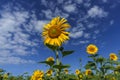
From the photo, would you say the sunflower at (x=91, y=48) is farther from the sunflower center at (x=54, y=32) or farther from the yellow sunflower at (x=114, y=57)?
the sunflower center at (x=54, y=32)

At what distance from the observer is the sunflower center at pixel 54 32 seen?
7.43 m

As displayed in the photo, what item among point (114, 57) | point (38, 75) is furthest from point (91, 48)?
point (38, 75)

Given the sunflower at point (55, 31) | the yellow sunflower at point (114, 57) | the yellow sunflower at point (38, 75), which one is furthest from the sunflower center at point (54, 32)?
the yellow sunflower at point (114, 57)

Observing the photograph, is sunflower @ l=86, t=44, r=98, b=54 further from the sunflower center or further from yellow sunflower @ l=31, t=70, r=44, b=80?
the sunflower center

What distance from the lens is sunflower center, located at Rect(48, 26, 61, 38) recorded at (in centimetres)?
743

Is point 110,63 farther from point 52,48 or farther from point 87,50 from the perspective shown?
point 52,48

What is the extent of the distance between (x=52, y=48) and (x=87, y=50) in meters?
9.56

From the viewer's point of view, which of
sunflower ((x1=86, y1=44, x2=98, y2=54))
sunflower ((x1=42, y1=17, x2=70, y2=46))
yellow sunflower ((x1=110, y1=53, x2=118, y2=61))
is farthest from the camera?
yellow sunflower ((x1=110, y1=53, x2=118, y2=61))

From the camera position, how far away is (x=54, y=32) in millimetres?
7492

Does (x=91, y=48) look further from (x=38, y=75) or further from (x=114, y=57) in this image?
(x=38, y=75)

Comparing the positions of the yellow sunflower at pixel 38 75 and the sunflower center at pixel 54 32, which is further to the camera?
the yellow sunflower at pixel 38 75

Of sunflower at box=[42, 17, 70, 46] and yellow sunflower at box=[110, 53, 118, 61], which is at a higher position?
yellow sunflower at box=[110, 53, 118, 61]

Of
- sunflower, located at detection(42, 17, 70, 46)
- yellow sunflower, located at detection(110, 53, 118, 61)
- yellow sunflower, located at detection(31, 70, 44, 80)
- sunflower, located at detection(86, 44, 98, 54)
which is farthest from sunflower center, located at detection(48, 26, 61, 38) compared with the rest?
yellow sunflower, located at detection(110, 53, 118, 61)

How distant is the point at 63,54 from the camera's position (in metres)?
6.50
